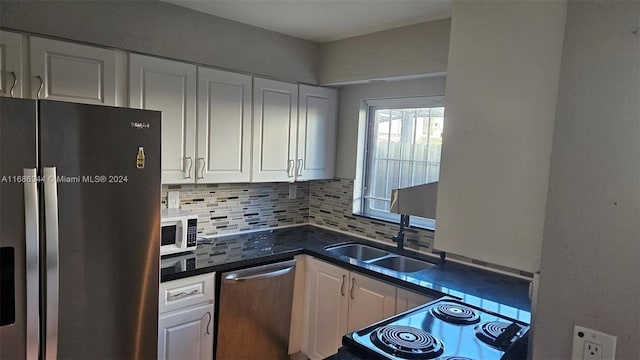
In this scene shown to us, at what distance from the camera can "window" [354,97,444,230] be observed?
8.90ft

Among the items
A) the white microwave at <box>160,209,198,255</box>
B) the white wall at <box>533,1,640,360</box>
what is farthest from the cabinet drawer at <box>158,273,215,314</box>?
the white wall at <box>533,1,640,360</box>

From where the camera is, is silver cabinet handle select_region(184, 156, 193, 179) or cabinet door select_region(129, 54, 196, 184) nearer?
cabinet door select_region(129, 54, 196, 184)

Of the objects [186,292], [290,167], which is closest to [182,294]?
[186,292]

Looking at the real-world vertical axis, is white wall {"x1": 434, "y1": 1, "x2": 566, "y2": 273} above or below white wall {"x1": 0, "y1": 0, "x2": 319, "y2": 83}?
below

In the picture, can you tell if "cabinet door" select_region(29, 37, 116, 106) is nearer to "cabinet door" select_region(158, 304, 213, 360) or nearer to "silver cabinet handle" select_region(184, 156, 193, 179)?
"silver cabinet handle" select_region(184, 156, 193, 179)

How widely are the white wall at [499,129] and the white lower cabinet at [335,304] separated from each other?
1.17m

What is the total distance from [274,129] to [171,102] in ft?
2.37

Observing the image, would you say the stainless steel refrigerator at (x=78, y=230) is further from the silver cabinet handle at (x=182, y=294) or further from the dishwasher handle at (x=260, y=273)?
the dishwasher handle at (x=260, y=273)

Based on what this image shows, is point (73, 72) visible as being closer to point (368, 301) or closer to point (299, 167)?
point (299, 167)

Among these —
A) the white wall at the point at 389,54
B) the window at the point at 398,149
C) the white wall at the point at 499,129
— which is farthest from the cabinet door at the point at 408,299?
the white wall at the point at 389,54

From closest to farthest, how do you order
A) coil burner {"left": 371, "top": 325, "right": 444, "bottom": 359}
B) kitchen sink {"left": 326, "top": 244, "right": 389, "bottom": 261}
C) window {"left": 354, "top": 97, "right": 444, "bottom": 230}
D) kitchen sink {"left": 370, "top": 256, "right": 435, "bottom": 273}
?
coil burner {"left": 371, "top": 325, "right": 444, "bottom": 359} → kitchen sink {"left": 370, "top": 256, "right": 435, "bottom": 273} → window {"left": 354, "top": 97, "right": 444, "bottom": 230} → kitchen sink {"left": 326, "top": 244, "right": 389, "bottom": 261}

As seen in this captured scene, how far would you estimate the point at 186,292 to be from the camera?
2.19m

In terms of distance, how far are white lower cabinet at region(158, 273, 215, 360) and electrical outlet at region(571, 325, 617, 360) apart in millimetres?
1799

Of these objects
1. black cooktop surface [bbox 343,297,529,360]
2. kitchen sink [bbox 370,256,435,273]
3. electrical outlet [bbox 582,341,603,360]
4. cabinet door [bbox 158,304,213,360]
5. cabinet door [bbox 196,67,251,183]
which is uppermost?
cabinet door [bbox 196,67,251,183]
